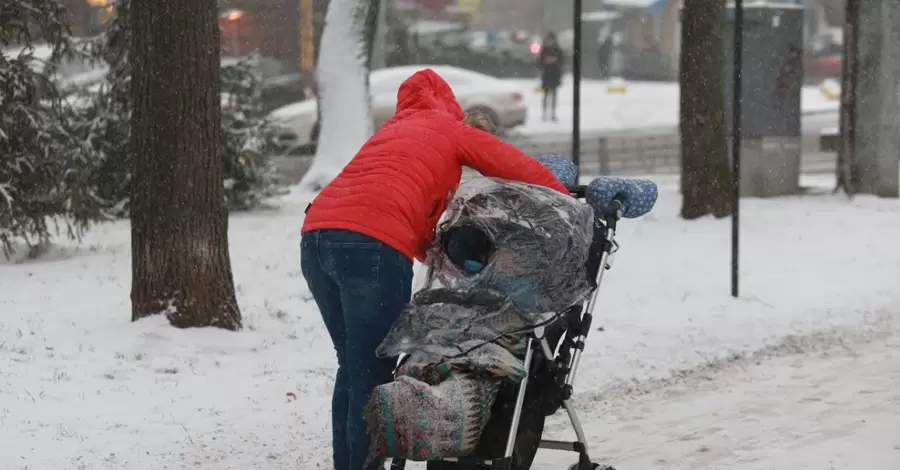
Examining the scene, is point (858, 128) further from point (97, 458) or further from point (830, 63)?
point (830, 63)

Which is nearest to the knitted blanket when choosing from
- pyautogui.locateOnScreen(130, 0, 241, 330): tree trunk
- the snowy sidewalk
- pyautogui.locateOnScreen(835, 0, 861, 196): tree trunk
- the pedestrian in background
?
the snowy sidewalk

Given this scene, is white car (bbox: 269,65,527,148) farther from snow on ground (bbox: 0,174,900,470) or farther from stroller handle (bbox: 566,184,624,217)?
stroller handle (bbox: 566,184,624,217)

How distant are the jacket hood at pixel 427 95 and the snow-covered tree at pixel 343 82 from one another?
38.3 ft

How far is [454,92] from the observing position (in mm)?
27000

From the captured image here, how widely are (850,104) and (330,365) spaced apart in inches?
361

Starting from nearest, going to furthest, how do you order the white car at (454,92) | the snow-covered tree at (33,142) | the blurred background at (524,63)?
the snow-covered tree at (33,142)
the blurred background at (524,63)
the white car at (454,92)

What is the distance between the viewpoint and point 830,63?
43375 mm

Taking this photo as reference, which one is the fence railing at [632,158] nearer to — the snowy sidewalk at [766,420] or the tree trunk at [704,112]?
the tree trunk at [704,112]

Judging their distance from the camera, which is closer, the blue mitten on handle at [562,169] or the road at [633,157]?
the blue mitten on handle at [562,169]

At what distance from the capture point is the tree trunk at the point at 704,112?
13203 mm

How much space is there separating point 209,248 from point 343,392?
326 cm

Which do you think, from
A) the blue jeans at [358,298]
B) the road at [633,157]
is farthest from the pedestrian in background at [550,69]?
the blue jeans at [358,298]

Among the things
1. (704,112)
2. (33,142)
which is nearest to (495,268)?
(33,142)

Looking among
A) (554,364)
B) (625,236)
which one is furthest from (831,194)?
(554,364)
